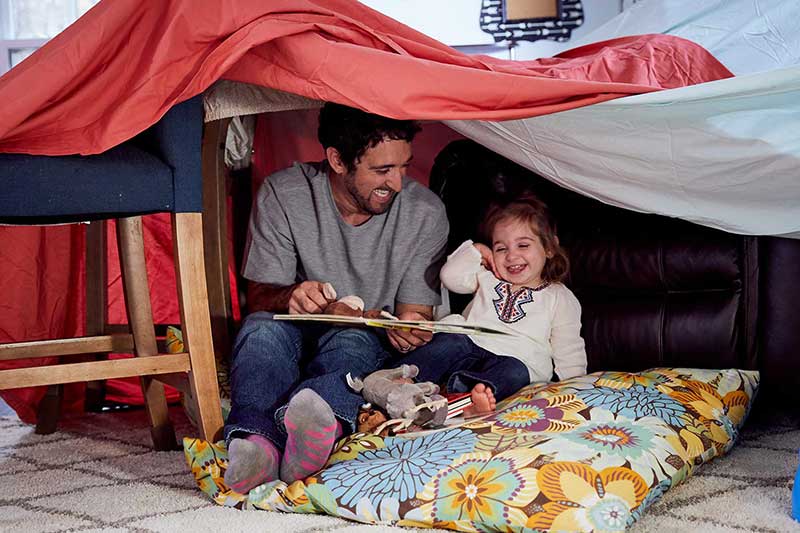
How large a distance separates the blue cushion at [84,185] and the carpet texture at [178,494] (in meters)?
0.44

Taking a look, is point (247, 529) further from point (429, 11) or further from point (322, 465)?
point (429, 11)

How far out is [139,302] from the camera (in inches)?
68.9

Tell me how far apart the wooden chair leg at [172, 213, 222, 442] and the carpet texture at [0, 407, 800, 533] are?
118 millimetres

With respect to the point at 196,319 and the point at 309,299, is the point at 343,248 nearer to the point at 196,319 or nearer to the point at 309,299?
the point at 309,299

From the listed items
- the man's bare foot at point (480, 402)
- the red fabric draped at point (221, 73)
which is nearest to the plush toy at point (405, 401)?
the man's bare foot at point (480, 402)

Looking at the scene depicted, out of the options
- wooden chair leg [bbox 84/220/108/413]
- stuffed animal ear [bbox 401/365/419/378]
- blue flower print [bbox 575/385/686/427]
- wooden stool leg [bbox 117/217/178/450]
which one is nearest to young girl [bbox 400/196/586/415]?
stuffed animal ear [bbox 401/365/419/378]

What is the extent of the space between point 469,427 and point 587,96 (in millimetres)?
550

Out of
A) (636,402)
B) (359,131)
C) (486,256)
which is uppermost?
(359,131)

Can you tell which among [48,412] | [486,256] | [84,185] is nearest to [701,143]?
[486,256]

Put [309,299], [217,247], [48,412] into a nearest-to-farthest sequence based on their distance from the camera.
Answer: [309,299] → [48,412] → [217,247]

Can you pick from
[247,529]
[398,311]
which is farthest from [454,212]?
[247,529]

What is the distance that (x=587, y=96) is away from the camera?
1.42 m

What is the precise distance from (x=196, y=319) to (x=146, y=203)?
0.21 m

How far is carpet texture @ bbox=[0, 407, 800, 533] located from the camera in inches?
47.1
